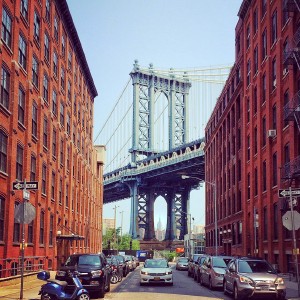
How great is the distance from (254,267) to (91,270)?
21.3ft

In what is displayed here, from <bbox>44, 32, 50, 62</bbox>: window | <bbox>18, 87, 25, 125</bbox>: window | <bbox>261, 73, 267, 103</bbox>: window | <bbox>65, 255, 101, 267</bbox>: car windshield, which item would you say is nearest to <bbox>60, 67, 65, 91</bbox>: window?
<bbox>44, 32, 50, 62</bbox>: window

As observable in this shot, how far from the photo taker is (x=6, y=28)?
1212 inches

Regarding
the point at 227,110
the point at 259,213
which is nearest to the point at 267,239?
the point at 259,213

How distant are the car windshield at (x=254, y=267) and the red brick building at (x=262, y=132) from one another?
12.4m

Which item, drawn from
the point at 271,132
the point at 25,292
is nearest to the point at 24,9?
the point at 25,292

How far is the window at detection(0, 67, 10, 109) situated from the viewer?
2973 centimetres

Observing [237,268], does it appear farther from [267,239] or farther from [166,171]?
[166,171]

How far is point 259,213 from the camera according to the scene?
4694cm

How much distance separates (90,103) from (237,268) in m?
55.5

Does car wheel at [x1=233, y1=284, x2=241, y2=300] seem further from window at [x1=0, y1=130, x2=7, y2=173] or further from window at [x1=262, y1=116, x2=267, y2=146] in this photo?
window at [x1=262, y1=116, x2=267, y2=146]

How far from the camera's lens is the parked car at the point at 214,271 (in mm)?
26734

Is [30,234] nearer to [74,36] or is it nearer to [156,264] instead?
[156,264]

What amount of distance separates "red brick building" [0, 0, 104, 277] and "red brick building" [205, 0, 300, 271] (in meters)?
15.7

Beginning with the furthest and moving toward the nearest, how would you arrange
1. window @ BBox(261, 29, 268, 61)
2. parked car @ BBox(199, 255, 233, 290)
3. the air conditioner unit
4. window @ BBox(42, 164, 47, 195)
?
window @ BBox(261, 29, 268, 61)
the air conditioner unit
window @ BBox(42, 164, 47, 195)
parked car @ BBox(199, 255, 233, 290)
